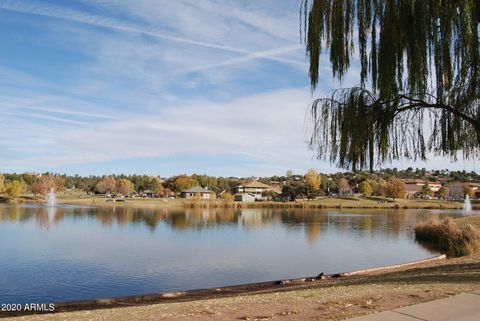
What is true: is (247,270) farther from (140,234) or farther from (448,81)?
(140,234)

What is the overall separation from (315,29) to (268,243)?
2499 centimetres

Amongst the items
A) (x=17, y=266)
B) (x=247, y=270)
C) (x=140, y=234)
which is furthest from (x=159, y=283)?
(x=140, y=234)

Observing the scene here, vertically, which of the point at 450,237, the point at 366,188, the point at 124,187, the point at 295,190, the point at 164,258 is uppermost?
the point at 124,187

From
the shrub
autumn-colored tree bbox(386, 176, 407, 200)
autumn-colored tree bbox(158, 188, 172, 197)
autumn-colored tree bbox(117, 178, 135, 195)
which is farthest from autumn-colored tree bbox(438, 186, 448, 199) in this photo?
the shrub

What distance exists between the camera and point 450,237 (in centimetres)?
2661

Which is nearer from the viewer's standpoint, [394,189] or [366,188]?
[394,189]

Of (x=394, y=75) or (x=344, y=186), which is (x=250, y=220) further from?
(x=344, y=186)

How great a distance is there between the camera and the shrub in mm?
22750

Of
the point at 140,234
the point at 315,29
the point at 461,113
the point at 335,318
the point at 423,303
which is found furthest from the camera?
the point at 140,234

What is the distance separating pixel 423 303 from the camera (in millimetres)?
6715

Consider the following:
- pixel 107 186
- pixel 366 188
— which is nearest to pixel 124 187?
pixel 107 186

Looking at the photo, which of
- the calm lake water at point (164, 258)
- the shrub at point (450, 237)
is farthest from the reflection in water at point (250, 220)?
the shrub at point (450, 237)

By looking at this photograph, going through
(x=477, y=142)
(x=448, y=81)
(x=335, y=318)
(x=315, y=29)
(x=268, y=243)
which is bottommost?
(x=268, y=243)

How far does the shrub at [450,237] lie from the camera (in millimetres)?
22750
